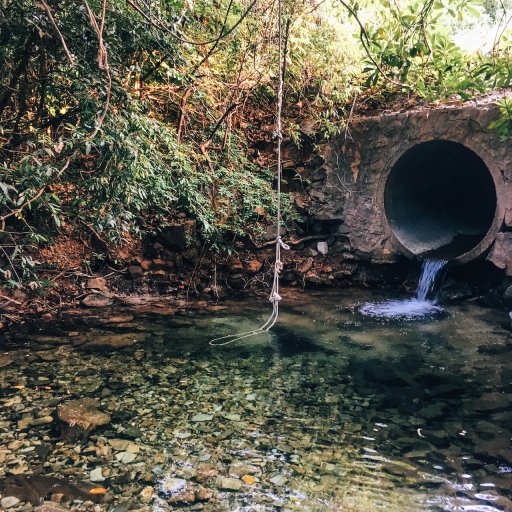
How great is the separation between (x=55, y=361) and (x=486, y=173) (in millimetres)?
7154

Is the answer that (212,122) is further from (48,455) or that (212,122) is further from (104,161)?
(48,455)

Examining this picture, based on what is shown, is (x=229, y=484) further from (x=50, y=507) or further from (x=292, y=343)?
(x=292, y=343)

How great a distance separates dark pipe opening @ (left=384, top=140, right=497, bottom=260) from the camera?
7461 millimetres

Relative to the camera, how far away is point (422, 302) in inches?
273

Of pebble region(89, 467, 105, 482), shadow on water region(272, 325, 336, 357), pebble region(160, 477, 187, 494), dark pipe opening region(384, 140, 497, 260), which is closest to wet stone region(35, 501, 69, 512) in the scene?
pebble region(89, 467, 105, 482)

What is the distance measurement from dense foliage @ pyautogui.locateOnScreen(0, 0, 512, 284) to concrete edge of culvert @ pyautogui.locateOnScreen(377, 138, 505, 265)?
1.15 meters

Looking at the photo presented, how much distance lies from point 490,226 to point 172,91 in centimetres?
541

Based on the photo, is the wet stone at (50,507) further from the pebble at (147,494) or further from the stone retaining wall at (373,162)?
the stone retaining wall at (373,162)

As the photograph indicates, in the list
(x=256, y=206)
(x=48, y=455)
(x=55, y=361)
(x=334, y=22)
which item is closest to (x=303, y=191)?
(x=256, y=206)

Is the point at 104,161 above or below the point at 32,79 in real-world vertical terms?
below

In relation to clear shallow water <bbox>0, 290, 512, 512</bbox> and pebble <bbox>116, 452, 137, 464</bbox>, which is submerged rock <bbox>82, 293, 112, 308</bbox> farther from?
pebble <bbox>116, 452, 137, 464</bbox>

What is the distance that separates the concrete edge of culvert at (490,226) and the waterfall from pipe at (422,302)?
0.25 metres

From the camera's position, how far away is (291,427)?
3.37 meters

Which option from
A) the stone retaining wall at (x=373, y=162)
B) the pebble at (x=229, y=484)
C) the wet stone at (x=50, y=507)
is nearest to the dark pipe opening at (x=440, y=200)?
the stone retaining wall at (x=373, y=162)
